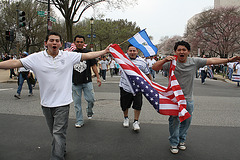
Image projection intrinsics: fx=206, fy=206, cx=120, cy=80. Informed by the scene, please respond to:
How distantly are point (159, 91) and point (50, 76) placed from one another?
6.09 ft

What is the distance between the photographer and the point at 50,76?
114 inches

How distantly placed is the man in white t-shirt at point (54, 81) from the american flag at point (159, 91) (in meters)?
1.12

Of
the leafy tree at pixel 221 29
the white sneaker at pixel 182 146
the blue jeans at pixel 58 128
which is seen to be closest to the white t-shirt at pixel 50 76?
the blue jeans at pixel 58 128

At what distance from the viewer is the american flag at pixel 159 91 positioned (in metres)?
3.32

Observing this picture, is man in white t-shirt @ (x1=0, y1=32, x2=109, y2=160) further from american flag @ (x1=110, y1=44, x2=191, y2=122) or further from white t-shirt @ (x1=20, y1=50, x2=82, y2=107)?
american flag @ (x1=110, y1=44, x2=191, y2=122)

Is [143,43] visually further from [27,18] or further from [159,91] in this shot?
[27,18]

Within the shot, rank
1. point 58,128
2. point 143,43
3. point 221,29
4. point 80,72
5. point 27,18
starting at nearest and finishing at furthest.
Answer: point 58,128 → point 143,43 → point 80,72 → point 27,18 → point 221,29

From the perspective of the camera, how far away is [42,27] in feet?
114

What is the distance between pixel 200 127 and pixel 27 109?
5050 mm

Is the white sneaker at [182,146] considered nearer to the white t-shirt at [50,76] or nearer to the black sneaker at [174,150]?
the black sneaker at [174,150]

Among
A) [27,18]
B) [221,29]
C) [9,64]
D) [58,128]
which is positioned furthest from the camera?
[221,29]

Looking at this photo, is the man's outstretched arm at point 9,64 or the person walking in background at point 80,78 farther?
the person walking in background at point 80,78

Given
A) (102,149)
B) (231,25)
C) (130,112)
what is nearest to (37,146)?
(102,149)

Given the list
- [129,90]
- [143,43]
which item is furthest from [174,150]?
[143,43]
